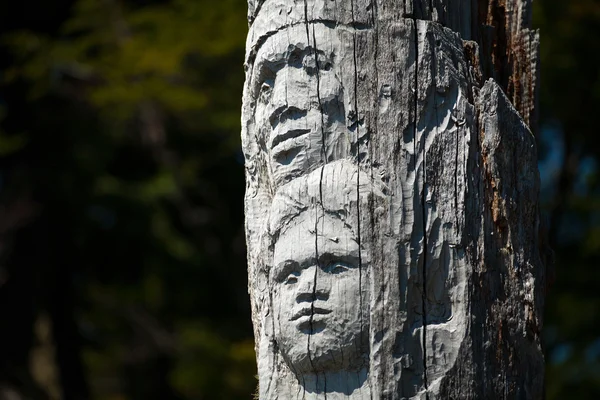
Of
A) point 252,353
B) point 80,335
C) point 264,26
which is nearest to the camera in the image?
point 264,26

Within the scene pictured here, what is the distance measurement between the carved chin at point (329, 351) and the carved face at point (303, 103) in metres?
0.59

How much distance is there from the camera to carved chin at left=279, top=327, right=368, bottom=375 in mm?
3320

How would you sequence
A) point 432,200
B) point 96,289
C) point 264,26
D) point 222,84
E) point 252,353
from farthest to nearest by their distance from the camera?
point 96,289, point 222,84, point 252,353, point 264,26, point 432,200

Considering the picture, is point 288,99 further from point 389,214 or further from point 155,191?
point 155,191

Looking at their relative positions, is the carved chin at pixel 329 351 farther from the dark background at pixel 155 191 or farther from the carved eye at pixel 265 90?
the dark background at pixel 155 191

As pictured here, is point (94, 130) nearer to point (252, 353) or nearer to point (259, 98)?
point (252, 353)

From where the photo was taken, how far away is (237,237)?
12.4 metres

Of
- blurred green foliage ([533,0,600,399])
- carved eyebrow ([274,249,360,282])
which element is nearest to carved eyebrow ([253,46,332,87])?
carved eyebrow ([274,249,360,282])

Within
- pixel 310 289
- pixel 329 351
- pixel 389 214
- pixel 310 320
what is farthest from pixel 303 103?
pixel 329 351

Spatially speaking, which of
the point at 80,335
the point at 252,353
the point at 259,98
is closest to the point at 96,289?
the point at 80,335

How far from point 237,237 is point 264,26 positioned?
8.89 m

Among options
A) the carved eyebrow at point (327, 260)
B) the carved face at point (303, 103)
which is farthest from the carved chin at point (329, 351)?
the carved face at point (303, 103)

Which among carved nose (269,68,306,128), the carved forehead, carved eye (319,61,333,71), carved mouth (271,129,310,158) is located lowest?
carved mouth (271,129,310,158)

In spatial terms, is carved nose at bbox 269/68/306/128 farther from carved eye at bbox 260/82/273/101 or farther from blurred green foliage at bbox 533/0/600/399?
blurred green foliage at bbox 533/0/600/399
